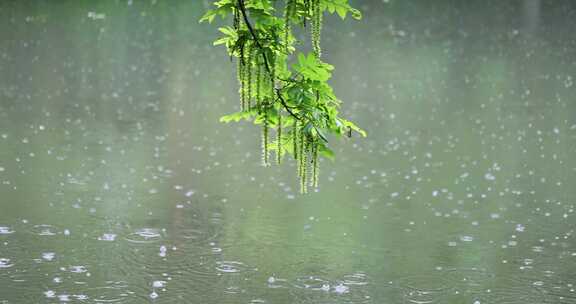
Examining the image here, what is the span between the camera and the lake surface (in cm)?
875

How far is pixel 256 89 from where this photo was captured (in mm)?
5352

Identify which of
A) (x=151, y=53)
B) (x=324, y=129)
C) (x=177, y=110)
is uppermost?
(x=151, y=53)

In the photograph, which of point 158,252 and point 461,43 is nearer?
point 158,252

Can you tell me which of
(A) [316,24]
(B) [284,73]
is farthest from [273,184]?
(A) [316,24]

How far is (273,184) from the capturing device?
12383 millimetres

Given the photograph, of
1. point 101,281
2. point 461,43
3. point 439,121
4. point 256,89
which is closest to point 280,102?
point 256,89

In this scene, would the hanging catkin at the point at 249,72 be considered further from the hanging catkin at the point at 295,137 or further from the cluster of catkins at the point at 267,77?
the hanging catkin at the point at 295,137

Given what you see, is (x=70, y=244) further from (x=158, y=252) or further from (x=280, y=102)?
(x=280, y=102)

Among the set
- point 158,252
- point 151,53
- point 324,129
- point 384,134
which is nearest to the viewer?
point 324,129

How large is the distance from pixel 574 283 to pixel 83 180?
5.87m

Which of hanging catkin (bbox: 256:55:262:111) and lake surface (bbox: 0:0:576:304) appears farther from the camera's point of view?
lake surface (bbox: 0:0:576:304)

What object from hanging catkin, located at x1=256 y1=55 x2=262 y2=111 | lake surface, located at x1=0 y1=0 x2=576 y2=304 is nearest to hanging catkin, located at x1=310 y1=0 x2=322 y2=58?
hanging catkin, located at x1=256 y1=55 x2=262 y2=111

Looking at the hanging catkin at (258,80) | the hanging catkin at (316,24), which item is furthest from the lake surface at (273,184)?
the hanging catkin at (316,24)

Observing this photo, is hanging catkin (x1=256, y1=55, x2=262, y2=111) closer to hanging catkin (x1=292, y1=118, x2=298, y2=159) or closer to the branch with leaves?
the branch with leaves
